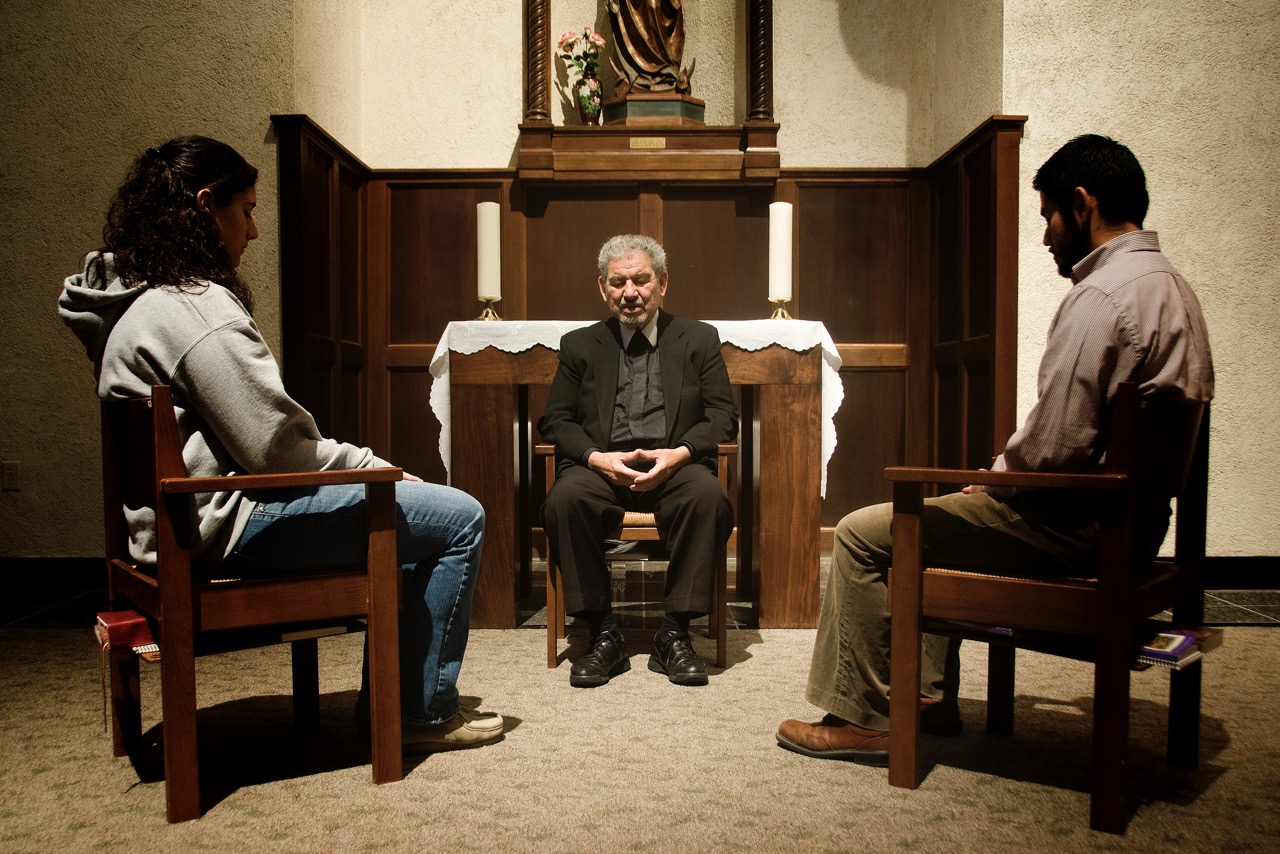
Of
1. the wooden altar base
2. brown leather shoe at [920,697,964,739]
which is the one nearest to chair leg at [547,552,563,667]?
brown leather shoe at [920,697,964,739]

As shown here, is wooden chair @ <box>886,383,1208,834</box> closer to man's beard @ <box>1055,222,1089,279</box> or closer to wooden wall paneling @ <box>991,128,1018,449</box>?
man's beard @ <box>1055,222,1089,279</box>

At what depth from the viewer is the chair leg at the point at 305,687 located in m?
2.10

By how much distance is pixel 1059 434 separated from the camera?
5.37 ft

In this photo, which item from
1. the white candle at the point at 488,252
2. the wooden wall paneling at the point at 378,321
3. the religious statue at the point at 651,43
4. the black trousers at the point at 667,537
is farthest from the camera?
the wooden wall paneling at the point at 378,321

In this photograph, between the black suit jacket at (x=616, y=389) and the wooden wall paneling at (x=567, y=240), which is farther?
the wooden wall paneling at (x=567, y=240)

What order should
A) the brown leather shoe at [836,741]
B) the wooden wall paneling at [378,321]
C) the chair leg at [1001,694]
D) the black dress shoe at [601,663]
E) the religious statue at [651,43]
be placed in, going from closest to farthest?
the brown leather shoe at [836,741] < the chair leg at [1001,694] < the black dress shoe at [601,663] < the religious statue at [651,43] < the wooden wall paneling at [378,321]

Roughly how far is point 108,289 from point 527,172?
9.71 ft

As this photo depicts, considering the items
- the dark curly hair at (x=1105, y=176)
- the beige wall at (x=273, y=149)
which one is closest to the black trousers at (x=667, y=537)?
the dark curly hair at (x=1105, y=176)

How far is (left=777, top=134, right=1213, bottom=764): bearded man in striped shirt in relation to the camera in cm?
162

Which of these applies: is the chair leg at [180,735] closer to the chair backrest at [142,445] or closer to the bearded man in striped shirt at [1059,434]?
the chair backrest at [142,445]

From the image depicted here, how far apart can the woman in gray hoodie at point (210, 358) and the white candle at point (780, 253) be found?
183cm

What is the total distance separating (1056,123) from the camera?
12.3 feet

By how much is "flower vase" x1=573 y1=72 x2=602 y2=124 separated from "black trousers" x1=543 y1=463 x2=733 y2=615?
2.46 m

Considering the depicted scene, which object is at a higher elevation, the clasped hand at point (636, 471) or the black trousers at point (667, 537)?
the clasped hand at point (636, 471)
